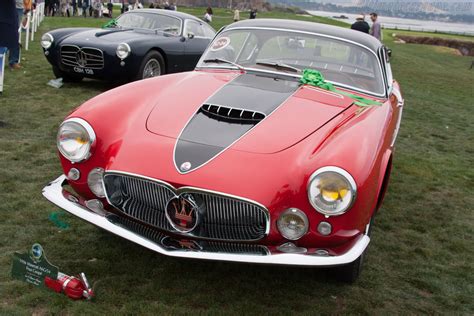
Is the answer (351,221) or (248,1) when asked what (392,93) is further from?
(248,1)

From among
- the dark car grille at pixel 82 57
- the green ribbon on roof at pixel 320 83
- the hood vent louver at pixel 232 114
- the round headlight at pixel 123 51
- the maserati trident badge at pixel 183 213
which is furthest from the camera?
the dark car grille at pixel 82 57

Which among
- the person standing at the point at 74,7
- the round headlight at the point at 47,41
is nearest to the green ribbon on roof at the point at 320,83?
the round headlight at the point at 47,41

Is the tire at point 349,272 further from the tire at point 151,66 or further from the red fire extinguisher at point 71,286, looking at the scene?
the tire at point 151,66

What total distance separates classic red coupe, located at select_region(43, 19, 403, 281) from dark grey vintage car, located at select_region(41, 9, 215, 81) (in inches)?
178

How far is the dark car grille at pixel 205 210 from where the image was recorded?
2742mm

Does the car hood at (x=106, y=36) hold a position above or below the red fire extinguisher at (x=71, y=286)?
above

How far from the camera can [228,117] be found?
326 cm

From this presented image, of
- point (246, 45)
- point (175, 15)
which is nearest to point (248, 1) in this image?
point (175, 15)

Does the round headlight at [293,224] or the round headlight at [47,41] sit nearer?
the round headlight at [293,224]

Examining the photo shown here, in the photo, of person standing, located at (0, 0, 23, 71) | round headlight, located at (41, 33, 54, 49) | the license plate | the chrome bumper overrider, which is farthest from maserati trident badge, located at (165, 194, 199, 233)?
round headlight, located at (41, 33, 54, 49)

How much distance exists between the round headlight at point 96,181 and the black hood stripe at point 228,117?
1.67ft

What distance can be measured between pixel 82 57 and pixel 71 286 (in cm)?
600

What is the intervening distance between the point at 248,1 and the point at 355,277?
7414cm

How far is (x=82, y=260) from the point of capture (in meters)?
3.33
